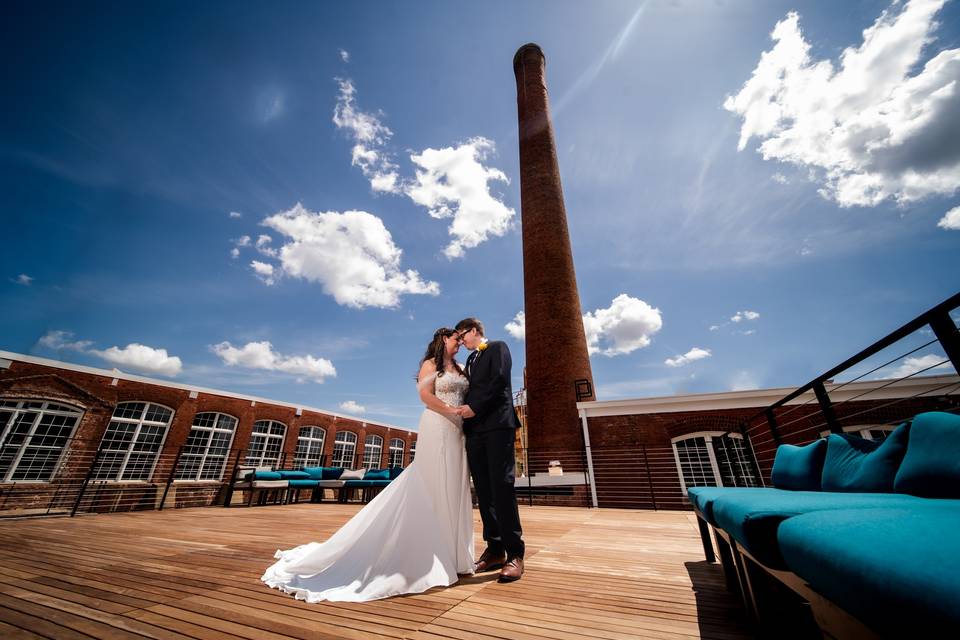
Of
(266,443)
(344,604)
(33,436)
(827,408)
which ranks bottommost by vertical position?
(344,604)

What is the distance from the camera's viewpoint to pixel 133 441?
11.3 metres

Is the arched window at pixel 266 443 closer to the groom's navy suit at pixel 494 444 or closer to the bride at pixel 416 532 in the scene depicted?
the bride at pixel 416 532

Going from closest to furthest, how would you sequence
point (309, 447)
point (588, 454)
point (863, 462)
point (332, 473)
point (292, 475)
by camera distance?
point (863, 462), point (588, 454), point (292, 475), point (332, 473), point (309, 447)

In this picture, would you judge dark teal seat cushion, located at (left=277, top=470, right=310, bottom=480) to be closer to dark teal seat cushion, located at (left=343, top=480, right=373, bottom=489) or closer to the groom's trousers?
dark teal seat cushion, located at (left=343, top=480, right=373, bottom=489)

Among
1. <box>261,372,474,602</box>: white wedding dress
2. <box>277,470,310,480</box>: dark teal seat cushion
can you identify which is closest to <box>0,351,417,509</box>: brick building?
<box>277,470,310,480</box>: dark teal seat cushion

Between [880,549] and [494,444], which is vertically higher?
[494,444]

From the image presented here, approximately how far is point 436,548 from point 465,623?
2.42ft

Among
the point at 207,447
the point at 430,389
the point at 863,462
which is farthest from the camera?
the point at 207,447

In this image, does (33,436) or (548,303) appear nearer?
(33,436)

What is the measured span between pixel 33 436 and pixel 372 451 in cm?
1329

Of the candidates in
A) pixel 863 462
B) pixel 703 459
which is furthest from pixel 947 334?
pixel 703 459

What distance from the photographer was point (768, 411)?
373 cm

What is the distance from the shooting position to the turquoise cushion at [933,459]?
1.14m

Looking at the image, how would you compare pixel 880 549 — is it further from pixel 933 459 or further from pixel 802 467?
pixel 802 467
